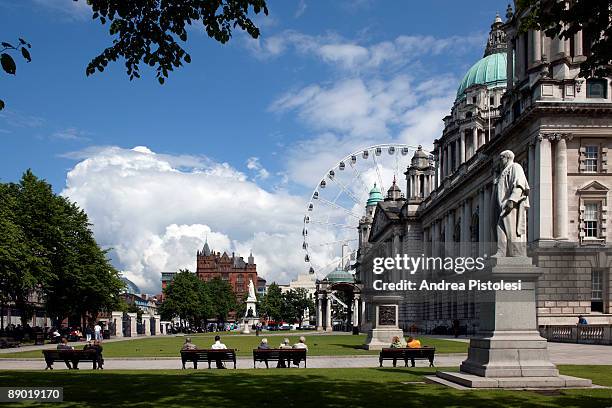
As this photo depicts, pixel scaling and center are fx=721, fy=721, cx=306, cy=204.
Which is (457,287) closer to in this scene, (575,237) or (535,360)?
(575,237)

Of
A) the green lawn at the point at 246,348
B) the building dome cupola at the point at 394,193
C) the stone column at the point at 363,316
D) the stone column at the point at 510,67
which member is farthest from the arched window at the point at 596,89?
the building dome cupola at the point at 394,193

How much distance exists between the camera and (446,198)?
283ft

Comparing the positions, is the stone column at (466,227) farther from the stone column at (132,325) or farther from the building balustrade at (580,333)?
the stone column at (132,325)

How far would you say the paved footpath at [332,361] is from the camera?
28234 mm

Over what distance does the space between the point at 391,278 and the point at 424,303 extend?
8153 mm

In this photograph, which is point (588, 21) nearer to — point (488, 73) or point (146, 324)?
point (146, 324)

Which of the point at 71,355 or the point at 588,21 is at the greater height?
the point at 588,21

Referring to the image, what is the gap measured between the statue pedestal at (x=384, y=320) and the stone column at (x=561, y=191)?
1469cm

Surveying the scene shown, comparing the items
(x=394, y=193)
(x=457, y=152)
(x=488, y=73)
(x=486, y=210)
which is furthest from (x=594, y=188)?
(x=394, y=193)

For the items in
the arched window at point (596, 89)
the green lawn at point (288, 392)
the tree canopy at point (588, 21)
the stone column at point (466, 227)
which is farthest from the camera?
the stone column at point (466, 227)

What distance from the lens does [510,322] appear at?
18203 mm

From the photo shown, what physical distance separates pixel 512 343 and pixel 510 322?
56cm

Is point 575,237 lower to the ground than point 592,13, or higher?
lower

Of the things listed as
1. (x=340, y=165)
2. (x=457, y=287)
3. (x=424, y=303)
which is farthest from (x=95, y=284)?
(x=340, y=165)
